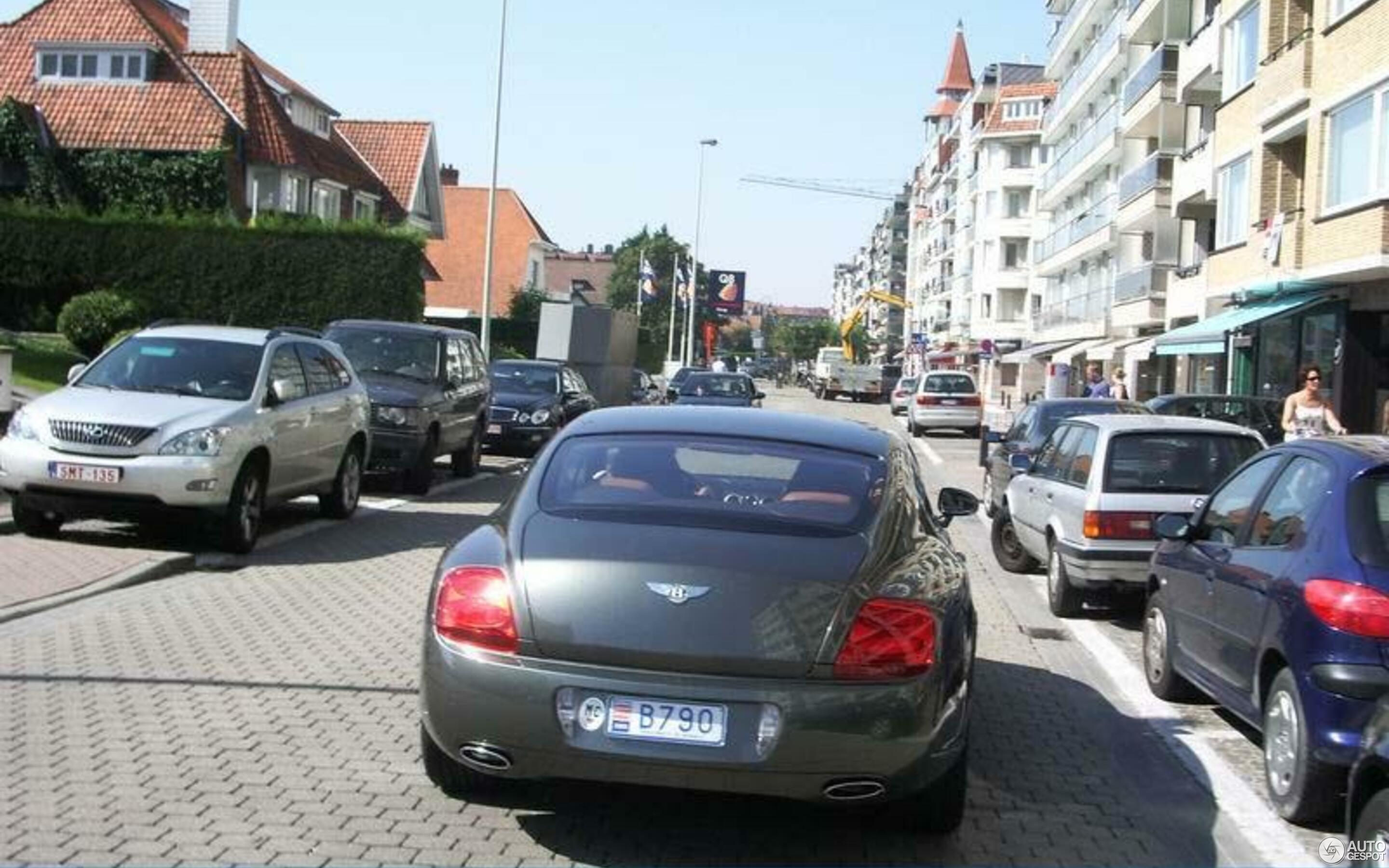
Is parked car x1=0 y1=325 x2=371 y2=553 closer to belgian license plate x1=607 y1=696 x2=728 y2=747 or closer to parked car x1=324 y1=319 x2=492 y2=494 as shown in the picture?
parked car x1=324 y1=319 x2=492 y2=494

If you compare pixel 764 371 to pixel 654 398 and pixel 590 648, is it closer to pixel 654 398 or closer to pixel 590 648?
pixel 654 398

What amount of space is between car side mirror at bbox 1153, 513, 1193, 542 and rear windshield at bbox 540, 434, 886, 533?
2.43 metres

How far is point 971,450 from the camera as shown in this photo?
118ft

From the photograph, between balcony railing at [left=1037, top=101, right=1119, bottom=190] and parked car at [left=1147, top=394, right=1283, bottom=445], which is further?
balcony railing at [left=1037, top=101, right=1119, bottom=190]

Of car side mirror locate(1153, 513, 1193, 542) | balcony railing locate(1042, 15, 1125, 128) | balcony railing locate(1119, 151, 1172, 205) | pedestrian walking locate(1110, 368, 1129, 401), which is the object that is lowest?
car side mirror locate(1153, 513, 1193, 542)

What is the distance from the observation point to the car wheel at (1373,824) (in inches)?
162

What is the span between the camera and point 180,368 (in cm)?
1226

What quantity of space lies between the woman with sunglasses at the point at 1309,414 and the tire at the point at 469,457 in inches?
389

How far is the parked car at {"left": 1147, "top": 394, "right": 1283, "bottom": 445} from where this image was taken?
18266mm

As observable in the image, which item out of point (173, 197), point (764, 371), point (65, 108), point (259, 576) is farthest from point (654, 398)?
point (764, 371)

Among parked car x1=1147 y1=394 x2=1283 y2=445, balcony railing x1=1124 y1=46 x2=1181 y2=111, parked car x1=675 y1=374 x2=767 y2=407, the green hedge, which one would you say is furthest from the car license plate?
balcony railing x1=1124 y1=46 x2=1181 y2=111

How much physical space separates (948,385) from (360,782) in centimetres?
3651

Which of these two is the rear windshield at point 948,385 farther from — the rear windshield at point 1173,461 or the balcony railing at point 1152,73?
the rear windshield at point 1173,461

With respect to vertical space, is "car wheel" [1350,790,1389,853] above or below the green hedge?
below
